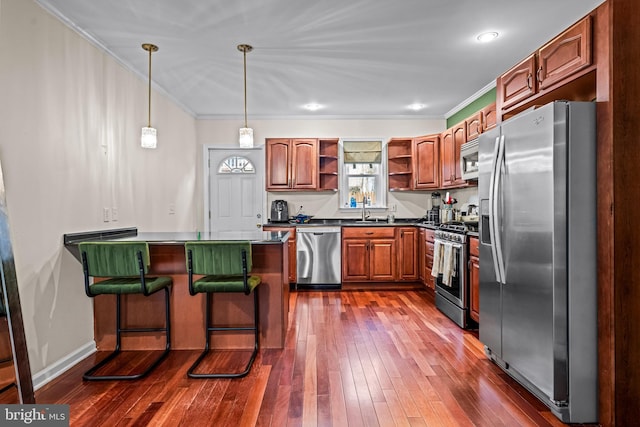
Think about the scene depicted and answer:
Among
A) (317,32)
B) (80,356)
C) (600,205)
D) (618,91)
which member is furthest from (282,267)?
(618,91)

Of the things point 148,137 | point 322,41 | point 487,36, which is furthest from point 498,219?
point 148,137

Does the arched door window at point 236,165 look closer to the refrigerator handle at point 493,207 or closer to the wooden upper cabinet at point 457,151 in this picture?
the wooden upper cabinet at point 457,151

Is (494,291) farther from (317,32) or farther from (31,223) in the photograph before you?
(31,223)

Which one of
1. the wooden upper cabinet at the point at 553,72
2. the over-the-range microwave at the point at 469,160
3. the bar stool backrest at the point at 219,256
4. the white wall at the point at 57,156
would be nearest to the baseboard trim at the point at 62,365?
the white wall at the point at 57,156

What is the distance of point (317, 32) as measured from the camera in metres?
2.98

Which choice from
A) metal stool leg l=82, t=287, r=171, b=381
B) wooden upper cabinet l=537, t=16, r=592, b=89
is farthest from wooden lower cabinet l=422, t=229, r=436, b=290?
metal stool leg l=82, t=287, r=171, b=381

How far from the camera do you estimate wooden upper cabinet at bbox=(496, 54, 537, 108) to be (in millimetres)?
2455

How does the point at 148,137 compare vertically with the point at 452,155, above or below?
below

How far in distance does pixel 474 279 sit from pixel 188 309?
8.41ft

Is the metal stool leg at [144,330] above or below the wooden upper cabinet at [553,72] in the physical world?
below

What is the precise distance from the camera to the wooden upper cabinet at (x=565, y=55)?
6.47 feet

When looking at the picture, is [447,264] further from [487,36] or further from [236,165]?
[236,165]

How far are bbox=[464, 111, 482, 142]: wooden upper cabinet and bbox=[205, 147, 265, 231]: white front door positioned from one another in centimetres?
305

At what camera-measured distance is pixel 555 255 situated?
1957 millimetres
